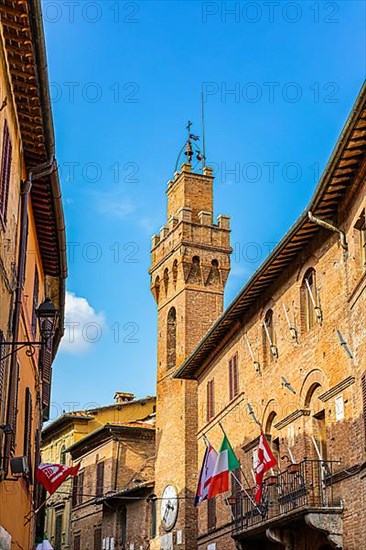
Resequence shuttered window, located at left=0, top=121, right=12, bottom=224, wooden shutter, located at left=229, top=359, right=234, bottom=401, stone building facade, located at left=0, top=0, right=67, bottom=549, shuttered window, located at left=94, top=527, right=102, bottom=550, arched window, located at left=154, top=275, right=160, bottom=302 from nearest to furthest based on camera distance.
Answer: stone building facade, located at left=0, top=0, right=67, bottom=549 < shuttered window, located at left=0, top=121, right=12, bottom=224 < wooden shutter, located at left=229, top=359, right=234, bottom=401 < arched window, located at left=154, top=275, right=160, bottom=302 < shuttered window, located at left=94, top=527, right=102, bottom=550

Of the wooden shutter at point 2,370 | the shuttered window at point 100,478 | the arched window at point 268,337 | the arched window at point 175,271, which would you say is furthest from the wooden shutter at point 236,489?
the shuttered window at point 100,478

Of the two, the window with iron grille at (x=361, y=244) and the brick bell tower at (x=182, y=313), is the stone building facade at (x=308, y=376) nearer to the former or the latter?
the window with iron grille at (x=361, y=244)

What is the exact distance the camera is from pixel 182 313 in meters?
39.7

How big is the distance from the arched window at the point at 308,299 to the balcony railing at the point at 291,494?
3.31 m

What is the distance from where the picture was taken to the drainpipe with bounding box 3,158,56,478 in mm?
13181

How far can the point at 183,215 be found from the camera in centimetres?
4181

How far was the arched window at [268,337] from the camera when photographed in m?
22.8

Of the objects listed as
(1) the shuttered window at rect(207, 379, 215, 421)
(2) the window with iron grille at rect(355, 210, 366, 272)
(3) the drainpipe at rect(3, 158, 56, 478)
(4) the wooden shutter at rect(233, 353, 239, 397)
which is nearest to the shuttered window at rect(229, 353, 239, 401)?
(4) the wooden shutter at rect(233, 353, 239, 397)

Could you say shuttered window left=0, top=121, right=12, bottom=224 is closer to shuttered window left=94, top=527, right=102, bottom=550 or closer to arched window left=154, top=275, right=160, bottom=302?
arched window left=154, top=275, right=160, bottom=302

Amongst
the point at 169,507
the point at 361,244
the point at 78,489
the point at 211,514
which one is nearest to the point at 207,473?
the point at 211,514

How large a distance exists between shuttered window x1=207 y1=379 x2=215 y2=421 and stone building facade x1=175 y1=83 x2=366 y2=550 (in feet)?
6.21

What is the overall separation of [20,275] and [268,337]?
33.2 feet

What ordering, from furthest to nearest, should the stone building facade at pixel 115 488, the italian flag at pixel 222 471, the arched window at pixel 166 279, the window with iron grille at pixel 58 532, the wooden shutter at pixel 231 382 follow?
1. the window with iron grille at pixel 58 532
2. the arched window at pixel 166 279
3. the stone building facade at pixel 115 488
4. the wooden shutter at pixel 231 382
5. the italian flag at pixel 222 471

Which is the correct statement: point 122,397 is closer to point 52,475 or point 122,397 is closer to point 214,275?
point 214,275
